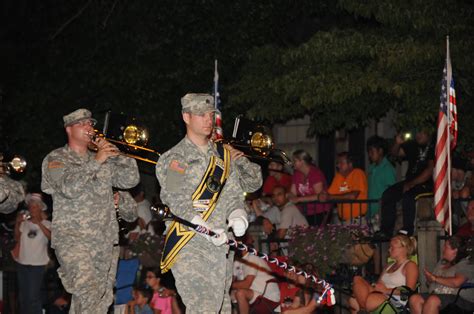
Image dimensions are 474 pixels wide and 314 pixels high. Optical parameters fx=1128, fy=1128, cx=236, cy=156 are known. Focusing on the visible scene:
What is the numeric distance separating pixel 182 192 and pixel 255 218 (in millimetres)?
6955

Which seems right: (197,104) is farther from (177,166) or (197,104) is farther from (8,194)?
(8,194)

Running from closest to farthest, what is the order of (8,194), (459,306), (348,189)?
(8,194) → (459,306) → (348,189)

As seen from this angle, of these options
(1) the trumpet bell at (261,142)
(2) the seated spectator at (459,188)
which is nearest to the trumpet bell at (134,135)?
(1) the trumpet bell at (261,142)

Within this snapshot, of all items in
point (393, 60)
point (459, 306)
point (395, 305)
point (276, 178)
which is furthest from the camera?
point (276, 178)

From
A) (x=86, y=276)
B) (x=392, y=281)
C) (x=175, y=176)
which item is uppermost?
(x=175, y=176)

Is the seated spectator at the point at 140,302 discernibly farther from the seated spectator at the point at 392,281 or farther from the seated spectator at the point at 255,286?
the seated spectator at the point at 392,281

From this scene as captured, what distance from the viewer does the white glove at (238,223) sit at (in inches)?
408

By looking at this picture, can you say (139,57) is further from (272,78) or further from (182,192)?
(182,192)

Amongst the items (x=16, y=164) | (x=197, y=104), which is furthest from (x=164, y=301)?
(x=197, y=104)

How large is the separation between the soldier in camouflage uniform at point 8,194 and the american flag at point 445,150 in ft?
18.5

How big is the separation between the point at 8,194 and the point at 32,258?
4.77m

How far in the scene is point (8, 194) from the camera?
12719 mm

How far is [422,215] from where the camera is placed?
15.6 metres

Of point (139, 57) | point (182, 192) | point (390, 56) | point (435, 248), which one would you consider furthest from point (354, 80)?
point (182, 192)
